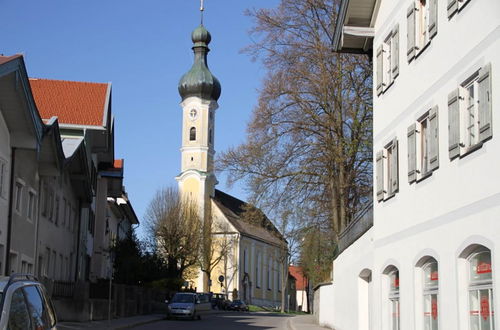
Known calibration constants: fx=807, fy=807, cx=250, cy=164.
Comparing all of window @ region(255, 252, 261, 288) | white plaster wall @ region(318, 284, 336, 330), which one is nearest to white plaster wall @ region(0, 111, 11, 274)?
white plaster wall @ region(318, 284, 336, 330)

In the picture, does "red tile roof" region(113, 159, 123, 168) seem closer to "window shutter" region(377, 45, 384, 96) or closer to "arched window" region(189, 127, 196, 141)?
"window shutter" region(377, 45, 384, 96)

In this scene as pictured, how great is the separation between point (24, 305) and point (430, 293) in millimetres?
10412

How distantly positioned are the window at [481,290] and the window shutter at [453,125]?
1.94 m

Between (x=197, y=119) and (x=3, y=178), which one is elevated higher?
(x=197, y=119)

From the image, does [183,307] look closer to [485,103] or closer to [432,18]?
[432,18]

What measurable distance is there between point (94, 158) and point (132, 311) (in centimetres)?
841

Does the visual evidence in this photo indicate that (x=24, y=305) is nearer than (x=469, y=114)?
Yes

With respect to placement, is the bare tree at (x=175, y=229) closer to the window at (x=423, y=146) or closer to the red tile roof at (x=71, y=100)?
the red tile roof at (x=71, y=100)

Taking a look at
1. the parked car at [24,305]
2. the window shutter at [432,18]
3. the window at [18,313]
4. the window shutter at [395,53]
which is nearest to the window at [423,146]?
the window shutter at [432,18]

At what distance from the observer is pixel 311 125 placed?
109 ft

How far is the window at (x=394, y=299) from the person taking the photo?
2000 centimetres

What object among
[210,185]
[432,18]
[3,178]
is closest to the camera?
[432,18]

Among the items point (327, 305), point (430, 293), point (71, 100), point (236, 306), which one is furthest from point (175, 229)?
point (430, 293)

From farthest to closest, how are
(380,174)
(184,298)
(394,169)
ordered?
(184,298) < (380,174) < (394,169)
